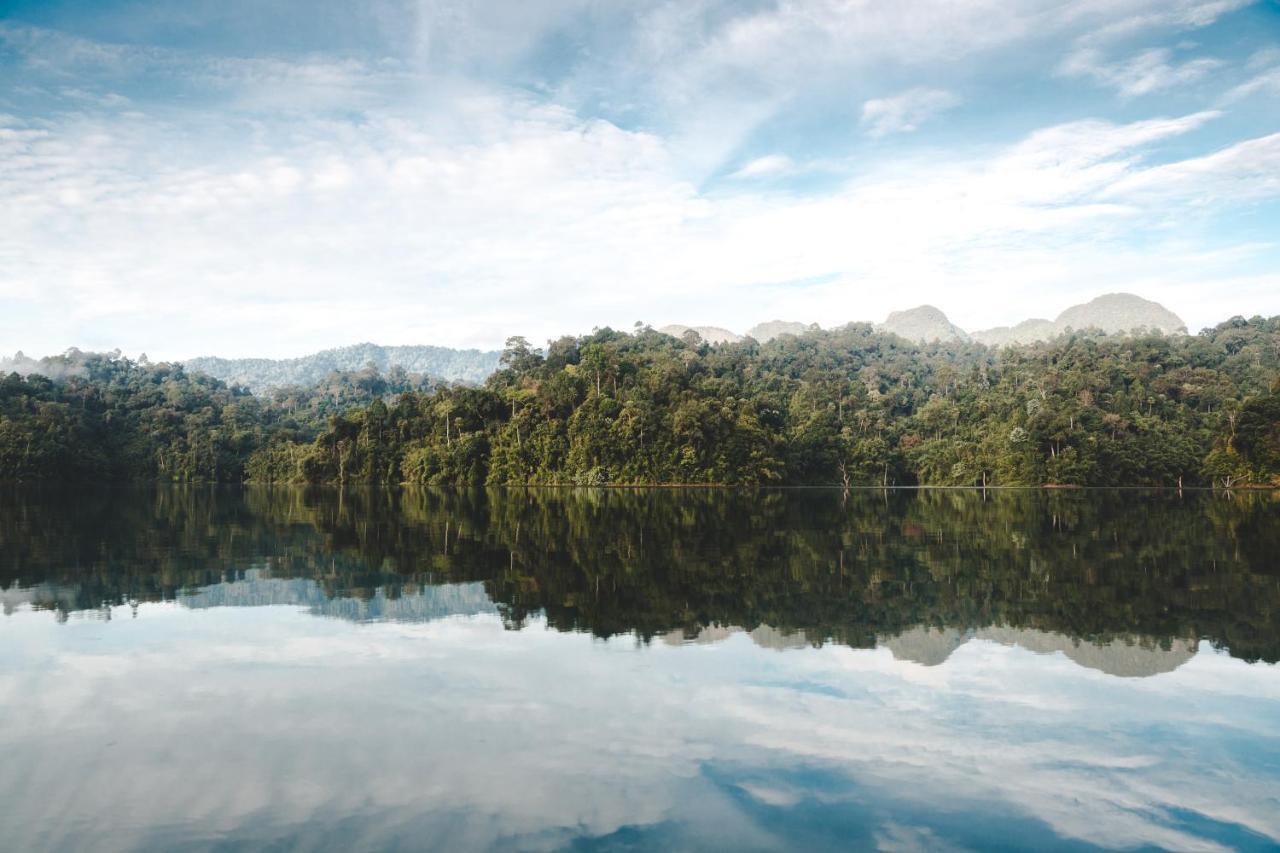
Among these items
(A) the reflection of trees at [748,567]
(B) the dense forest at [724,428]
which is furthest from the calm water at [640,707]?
(B) the dense forest at [724,428]

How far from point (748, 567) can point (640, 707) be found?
10269mm

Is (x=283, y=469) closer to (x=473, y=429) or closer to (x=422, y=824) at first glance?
(x=473, y=429)

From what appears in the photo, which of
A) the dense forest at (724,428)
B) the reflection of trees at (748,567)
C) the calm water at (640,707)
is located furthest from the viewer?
the dense forest at (724,428)

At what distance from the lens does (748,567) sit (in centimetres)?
1862

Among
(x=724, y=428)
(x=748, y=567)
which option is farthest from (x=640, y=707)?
(x=724, y=428)

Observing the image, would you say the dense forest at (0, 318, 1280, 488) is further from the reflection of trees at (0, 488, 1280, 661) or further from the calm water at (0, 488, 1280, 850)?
the calm water at (0, 488, 1280, 850)

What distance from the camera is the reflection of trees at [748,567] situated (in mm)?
13219

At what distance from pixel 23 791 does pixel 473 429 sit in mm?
89266

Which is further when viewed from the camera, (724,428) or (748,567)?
(724,428)

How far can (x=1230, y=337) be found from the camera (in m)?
134

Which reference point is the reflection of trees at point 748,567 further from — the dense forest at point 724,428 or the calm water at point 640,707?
the dense forest at point 724,428

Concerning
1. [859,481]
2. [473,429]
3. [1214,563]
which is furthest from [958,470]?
[1214,563]

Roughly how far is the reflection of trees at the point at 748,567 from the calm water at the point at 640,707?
165 millimetres

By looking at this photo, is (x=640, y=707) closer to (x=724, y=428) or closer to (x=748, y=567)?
(x=748, y=567)
